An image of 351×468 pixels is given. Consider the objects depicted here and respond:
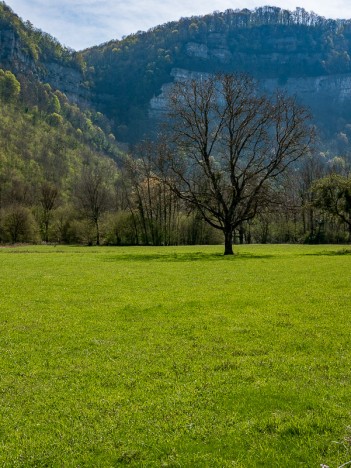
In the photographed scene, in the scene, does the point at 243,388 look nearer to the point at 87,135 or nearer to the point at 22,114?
the point at 22,114

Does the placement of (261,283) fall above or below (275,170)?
below

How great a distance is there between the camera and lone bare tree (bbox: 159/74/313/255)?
121 ft

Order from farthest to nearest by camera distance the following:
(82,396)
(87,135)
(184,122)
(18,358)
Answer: (87,135)
(184,122)
(18,358)
(82,396)

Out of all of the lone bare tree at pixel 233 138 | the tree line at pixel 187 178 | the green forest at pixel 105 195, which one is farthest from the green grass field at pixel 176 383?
the green forest at pixel 105 195

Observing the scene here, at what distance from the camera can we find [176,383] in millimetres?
6520

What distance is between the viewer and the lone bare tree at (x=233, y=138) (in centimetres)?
3678

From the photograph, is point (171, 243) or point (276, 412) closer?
point (276, 412)

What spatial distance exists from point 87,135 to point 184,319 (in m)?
159

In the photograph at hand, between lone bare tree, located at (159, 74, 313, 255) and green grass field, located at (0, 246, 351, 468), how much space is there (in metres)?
24.5

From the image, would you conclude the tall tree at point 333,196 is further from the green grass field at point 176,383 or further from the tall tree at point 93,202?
the tall tree at point 93,202

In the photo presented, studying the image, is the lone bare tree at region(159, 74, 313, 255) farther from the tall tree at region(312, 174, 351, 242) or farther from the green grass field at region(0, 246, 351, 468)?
the green grass field at region(0, 246, 351, 468)

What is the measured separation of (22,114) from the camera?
5423 inches

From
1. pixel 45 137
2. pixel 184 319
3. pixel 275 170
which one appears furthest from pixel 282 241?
pixel 45 137

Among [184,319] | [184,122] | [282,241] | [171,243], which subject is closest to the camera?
[184,319]
